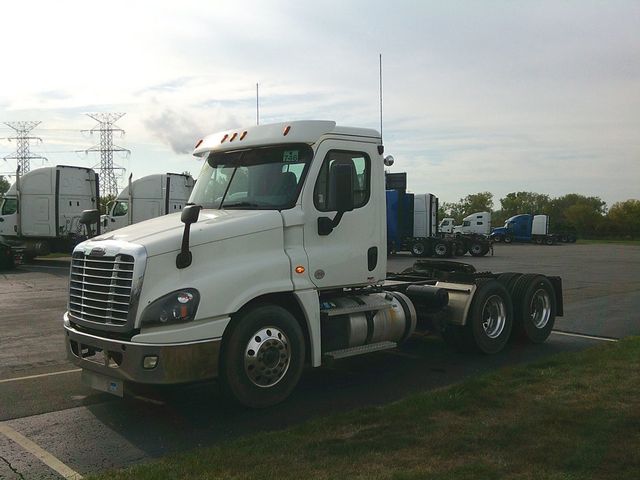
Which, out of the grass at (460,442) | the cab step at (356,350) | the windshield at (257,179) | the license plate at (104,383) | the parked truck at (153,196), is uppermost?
the parked truck at (153,196)

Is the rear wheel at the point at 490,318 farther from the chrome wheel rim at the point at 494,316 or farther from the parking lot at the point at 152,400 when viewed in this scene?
the parking lot at the point at 152,400

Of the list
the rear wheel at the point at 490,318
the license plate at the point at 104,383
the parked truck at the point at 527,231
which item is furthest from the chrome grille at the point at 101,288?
the parked truck at the point at 527,231

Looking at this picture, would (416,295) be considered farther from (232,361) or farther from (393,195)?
(393,195)

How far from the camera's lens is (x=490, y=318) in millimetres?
8852

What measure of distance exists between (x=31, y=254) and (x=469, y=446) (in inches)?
1009

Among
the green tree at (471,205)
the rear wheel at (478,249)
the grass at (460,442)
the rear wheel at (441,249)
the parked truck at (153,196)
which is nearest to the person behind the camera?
the grass at (460,442)

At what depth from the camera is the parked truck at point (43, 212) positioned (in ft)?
85.7

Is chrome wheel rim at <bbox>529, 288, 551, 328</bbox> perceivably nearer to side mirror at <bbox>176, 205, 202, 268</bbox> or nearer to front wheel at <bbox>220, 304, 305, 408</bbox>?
front wheel at <bbox>220, 304, 305, 408</bbox>

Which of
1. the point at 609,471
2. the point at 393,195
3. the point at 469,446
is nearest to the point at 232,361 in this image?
the point at 469,446

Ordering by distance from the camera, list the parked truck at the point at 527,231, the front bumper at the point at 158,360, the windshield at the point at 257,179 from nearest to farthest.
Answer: the front bumper at the point at 158,360 < the windshield at the point at 257,179 < the parked truck at the point at 527,231

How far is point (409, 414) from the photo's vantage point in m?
5.74

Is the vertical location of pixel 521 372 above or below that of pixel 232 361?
below

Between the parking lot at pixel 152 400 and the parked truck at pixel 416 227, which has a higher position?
the parked truck at pixel 416 227

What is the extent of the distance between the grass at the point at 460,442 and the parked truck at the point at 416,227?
2683cm
